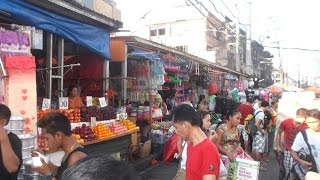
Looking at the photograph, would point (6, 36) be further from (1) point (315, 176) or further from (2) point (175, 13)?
(2) point (175, 13)

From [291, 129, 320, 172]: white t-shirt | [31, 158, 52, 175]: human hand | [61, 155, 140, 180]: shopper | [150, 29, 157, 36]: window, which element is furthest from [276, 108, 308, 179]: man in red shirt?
[150, 29, 157, 36]: window

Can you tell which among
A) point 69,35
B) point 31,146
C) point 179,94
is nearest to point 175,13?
point 179,94

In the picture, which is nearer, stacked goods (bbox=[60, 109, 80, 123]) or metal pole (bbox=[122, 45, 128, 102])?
stacked goods (bbox=[60, 109, 80, 123])

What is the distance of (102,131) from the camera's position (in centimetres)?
877

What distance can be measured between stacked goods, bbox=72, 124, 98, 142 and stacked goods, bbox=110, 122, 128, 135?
3.59 ft

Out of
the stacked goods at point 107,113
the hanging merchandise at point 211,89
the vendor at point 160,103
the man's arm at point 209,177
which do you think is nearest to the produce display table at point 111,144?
→ the stacked goods at point 107,113

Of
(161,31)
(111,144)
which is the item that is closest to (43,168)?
(111,144)

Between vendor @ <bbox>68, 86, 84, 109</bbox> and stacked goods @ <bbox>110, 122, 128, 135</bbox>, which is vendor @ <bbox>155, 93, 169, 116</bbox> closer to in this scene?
stacked goods @ <bbox>110, 122, 128, 135</bbox>

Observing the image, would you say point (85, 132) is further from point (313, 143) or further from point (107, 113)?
point (313, 143)

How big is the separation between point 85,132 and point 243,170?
3.85m

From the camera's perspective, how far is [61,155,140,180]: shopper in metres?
1.33

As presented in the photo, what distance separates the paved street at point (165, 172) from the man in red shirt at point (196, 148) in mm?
6167

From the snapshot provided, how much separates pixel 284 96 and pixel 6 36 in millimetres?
8398

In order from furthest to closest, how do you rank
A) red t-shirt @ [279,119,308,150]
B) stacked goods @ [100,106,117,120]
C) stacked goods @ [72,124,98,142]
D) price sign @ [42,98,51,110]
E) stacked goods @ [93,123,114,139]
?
stacked goods @ [100,106,117,120] → stacked goods @ [93,123,114,139] → stacked goods @ [72,124,98,142] → red t-shirt @ [279,119,308,150] → price sign @ [42,98,51,110]
